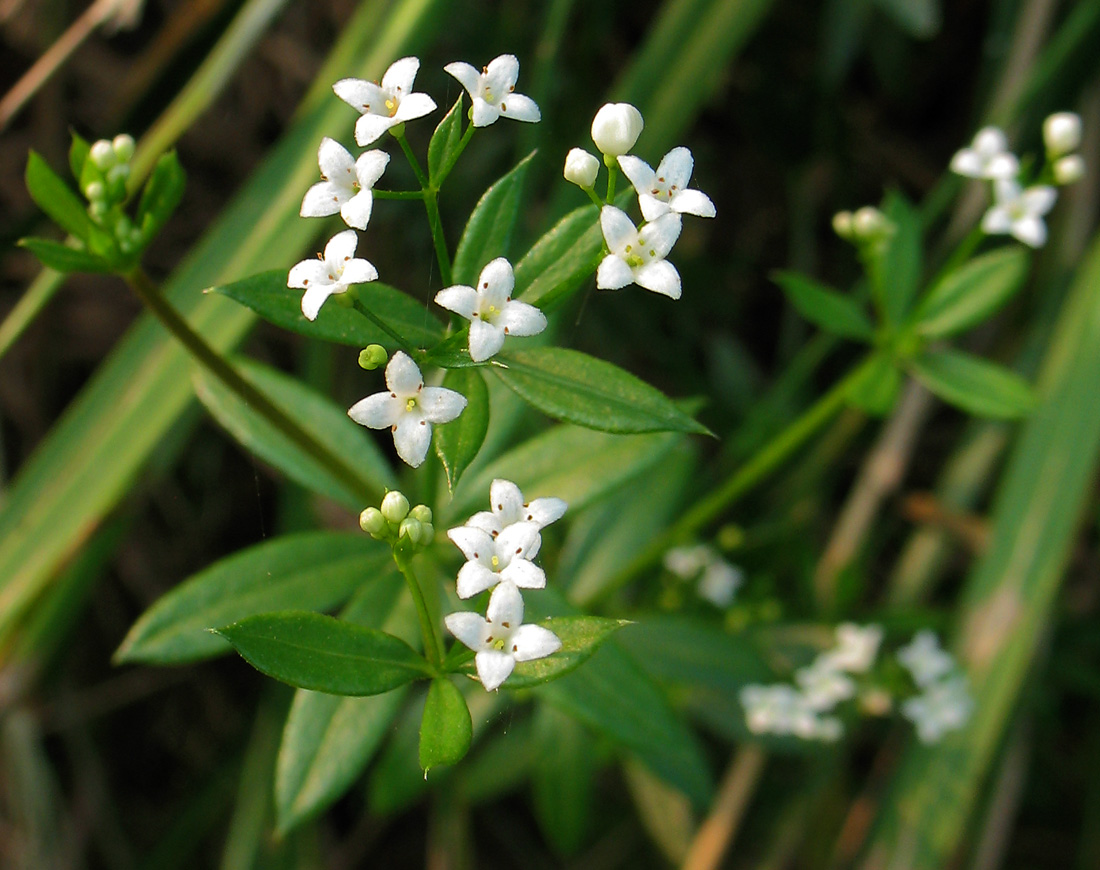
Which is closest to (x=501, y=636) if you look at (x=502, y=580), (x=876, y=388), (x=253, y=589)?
(x=502, y=580)

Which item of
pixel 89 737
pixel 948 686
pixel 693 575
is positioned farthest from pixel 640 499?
pixel 89 737

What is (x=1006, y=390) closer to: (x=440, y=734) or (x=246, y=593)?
(x=440, y=734)

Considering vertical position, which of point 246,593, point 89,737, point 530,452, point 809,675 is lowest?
point 89,737

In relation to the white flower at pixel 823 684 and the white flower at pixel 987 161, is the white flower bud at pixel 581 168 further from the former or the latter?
the white flower at pixel 823 684

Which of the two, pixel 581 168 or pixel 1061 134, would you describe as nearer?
pixel 581 168

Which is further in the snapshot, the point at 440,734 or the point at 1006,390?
the point at 1006,390

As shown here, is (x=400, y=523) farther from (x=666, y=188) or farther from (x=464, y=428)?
(x=666, y=188)
